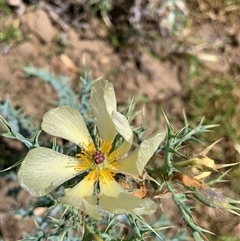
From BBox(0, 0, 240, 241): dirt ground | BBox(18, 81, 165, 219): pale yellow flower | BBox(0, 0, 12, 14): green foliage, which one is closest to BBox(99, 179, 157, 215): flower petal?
BBox(18, 81, 165, 219): pale yellow flower

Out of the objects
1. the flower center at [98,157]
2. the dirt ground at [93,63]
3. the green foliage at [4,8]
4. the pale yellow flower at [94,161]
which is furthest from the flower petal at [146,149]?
the green foliage at [4,8]

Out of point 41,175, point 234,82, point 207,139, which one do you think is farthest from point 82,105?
point 234,82

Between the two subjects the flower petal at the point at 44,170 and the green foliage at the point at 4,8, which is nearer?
the flower petal at the point at 44,170

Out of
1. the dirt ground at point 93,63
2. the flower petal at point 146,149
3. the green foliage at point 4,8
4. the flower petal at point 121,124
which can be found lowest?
the dirt ground at point 93,63

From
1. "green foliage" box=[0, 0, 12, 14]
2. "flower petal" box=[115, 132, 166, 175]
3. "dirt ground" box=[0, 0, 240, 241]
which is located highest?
"green foliage" box=[0, 0, 12, 14]

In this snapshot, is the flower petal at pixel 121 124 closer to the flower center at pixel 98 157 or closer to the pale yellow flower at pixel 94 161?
the pale yellow flower at pixel 94 161

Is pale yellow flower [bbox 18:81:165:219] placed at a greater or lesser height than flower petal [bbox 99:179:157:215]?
greater

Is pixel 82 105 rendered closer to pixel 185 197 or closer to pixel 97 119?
pixel 97 119

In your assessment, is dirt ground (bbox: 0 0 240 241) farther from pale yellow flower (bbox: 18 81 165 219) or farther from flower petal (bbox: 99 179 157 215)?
flower petal (bbox: 99 179 157 215)
